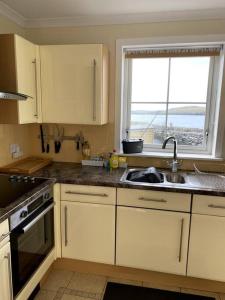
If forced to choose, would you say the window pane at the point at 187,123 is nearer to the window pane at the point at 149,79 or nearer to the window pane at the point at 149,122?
the window pane at the point at 149,122

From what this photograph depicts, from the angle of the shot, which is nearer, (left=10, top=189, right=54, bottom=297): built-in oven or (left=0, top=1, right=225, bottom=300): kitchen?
(left=10, top=189, right=54, bottom=297): built-in oven

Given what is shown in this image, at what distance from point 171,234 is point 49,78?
1.65m

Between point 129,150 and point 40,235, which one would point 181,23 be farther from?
point 40,235

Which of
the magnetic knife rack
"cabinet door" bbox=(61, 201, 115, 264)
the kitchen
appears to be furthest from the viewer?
the magnetic knife rack

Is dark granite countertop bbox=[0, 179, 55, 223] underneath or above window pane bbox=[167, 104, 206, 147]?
underneath

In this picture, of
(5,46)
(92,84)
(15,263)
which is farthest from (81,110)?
(15,263)

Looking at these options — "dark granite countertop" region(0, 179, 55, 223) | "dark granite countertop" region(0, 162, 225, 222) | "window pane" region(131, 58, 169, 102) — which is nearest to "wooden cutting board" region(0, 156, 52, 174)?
"dark granite countertop" region(0, 162, 225, 222)

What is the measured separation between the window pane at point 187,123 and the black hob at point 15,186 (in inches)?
53.7

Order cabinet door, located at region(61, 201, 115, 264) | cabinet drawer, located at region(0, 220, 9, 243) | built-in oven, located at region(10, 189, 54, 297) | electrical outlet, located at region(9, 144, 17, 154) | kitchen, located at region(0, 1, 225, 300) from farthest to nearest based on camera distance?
electrical outlet, located at region(9, 144, 17, 154) < cabinet door, located at region(61, 201, 115, 264) < kitchen, located at region(0, 1, 225, 300) < built-in oven, located at region(10, 189, 54, 297) < cabinet drawer, located at region(0, 220, 9, 243)

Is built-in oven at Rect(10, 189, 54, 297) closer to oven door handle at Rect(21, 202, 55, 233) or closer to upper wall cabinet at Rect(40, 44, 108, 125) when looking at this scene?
oven door handle at Rect(21, 202, 55, 233)

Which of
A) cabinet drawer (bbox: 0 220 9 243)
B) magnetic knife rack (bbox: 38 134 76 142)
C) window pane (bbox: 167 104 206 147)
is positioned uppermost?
window pane (bbox: 167 104 206 147)

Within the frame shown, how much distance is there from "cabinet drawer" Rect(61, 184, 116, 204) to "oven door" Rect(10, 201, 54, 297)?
0.15 metres

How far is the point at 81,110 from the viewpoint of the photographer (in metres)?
2.07

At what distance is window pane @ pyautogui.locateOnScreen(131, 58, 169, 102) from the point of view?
7.49 ft
